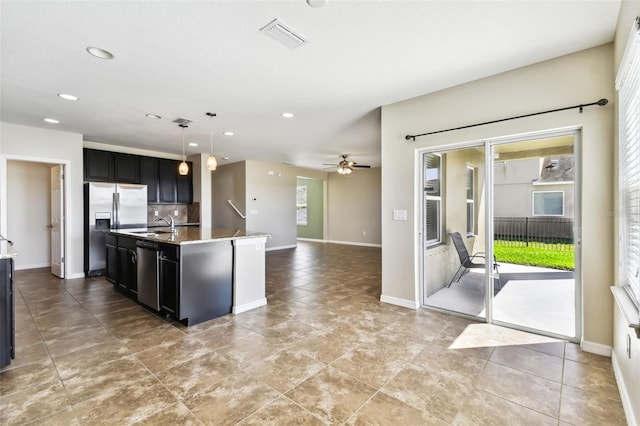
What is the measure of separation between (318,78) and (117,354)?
10.3 feet

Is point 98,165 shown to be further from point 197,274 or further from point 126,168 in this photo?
point 197,274

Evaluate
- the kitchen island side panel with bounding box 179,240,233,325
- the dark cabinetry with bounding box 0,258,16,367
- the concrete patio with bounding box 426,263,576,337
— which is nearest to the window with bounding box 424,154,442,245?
the concrete patio with bounding box 426,263,576,337

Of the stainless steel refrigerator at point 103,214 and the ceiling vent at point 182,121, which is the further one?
the stainless steel refrigerator at point 103,214

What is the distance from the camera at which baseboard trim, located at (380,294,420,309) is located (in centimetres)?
364

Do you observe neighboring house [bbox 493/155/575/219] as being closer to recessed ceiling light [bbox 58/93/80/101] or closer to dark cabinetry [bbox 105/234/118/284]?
recessed ceiling light [bbox 58/93/80/101]

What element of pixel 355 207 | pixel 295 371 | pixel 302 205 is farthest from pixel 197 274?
pixel 302 205

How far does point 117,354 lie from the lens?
2.50m

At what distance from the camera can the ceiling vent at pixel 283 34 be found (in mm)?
2193

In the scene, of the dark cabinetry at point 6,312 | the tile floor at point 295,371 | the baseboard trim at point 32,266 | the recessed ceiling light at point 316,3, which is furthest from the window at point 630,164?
the baseboard trim at point 32,266

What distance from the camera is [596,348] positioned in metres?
2.51

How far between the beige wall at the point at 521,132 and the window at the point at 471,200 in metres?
0.46

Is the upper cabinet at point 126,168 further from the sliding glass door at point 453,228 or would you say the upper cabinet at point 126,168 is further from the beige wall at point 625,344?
the beige wall at point 625,344

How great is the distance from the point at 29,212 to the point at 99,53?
530cm

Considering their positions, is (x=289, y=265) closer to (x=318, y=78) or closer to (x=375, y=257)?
(x=375, y=257)
